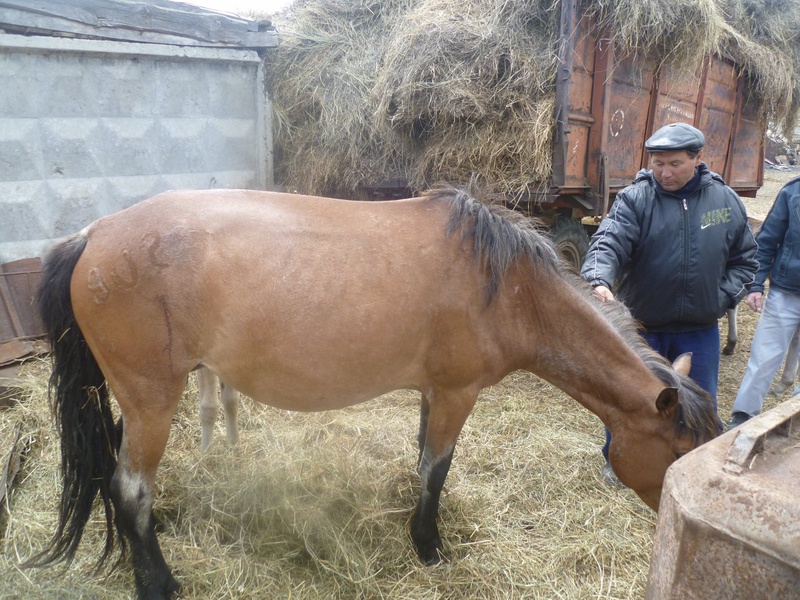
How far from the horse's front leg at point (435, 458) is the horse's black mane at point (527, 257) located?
532 millimetres

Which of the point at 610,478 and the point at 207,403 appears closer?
the point at 207,403

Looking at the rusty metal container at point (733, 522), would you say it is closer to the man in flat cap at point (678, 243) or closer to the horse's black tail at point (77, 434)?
the man in flat cap at point (678, 243)

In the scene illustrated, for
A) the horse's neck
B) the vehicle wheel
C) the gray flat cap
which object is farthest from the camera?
the vehicle wheel

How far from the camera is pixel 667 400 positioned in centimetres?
207

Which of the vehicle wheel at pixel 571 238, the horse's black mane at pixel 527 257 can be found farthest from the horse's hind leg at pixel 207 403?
the vehicle wheel at pixel 571 238

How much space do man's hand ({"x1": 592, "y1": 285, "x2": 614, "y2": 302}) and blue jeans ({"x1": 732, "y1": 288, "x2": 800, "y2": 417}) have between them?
188 cm

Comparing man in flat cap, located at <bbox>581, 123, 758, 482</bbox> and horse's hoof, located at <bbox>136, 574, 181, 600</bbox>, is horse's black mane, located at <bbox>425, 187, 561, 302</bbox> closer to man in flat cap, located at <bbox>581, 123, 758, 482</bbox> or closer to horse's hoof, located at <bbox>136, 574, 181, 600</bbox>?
man in flat cap, located at <bbox>581, 123, 758, 482</bbox>

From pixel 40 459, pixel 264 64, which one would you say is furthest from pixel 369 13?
pixel 40 459

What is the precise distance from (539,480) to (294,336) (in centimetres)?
195

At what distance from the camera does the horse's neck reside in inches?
90.9

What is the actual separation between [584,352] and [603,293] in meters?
0.33

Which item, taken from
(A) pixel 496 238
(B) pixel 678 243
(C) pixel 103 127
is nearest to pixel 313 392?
(A) pixel 496 238

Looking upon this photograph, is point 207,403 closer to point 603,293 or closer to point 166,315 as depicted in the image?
point 166,315

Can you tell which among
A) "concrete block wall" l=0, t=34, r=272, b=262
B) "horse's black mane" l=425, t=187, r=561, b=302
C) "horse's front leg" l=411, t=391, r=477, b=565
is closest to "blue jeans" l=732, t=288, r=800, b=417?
"horse's black mane" l=425, t=187, r=561, b=302
